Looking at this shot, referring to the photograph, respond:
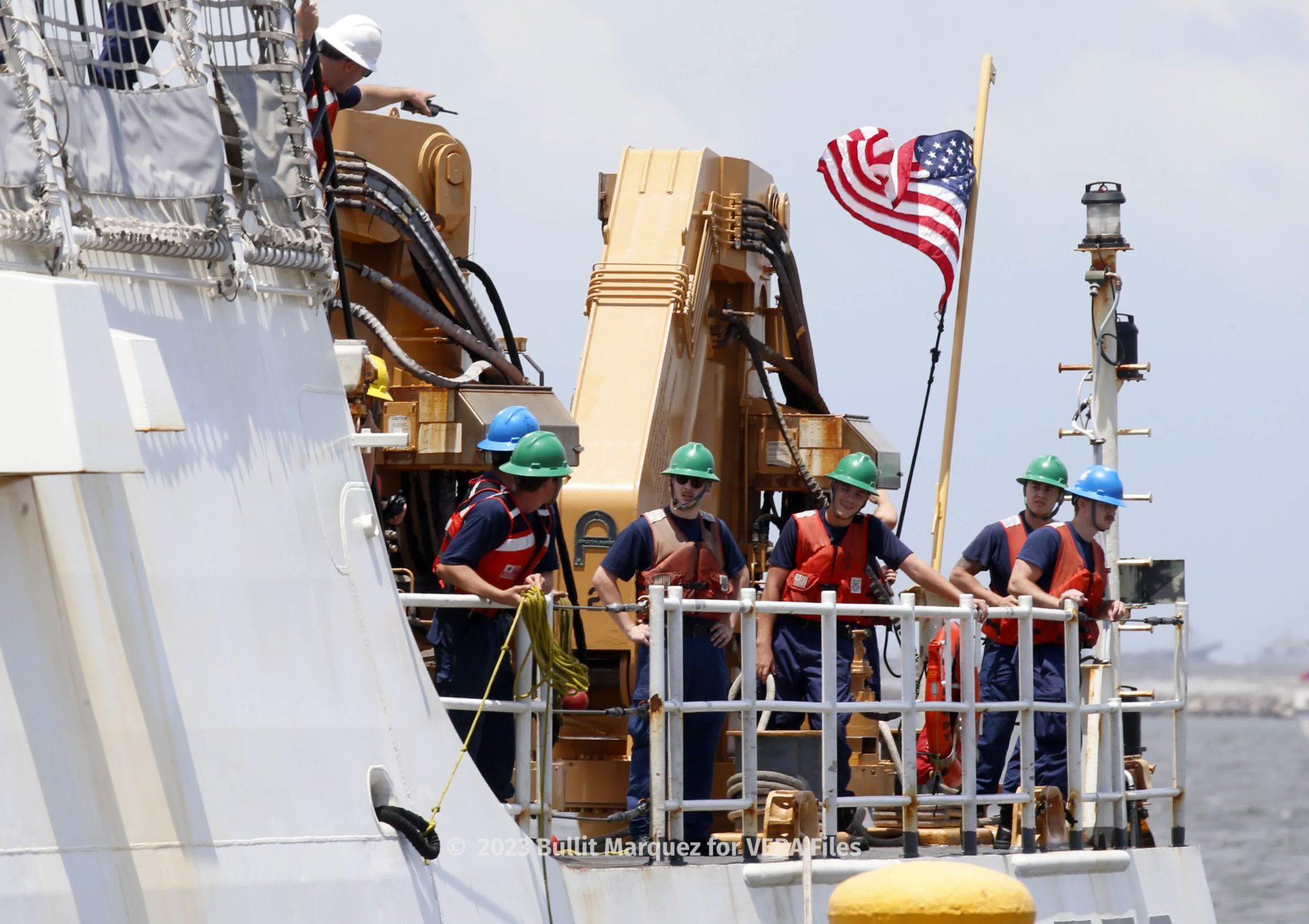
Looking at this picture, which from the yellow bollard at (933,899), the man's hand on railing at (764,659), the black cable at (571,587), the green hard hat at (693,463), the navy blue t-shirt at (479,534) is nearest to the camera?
the yellow bollard at (933,899)

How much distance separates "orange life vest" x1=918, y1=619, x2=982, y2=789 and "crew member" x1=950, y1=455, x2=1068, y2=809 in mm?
317

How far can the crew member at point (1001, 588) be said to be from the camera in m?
8.79

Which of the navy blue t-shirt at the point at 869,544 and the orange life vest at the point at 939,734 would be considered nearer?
the navy blue t-shirt at the point at 869,544

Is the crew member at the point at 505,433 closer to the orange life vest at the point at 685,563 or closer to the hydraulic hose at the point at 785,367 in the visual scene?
the orange life vest at the point at 685,563

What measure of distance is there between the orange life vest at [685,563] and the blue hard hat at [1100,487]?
6.72 ft

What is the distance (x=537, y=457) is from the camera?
670 cm

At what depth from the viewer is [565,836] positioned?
944cm

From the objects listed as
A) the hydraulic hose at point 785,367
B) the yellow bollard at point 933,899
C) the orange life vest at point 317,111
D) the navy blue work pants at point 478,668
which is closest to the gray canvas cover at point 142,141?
the orange life vest at point 317,111

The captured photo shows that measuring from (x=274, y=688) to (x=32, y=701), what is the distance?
851mm

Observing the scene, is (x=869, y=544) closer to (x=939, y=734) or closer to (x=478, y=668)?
(x=939, y=734)

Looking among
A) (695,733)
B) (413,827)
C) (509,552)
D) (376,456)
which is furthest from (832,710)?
(376,456)

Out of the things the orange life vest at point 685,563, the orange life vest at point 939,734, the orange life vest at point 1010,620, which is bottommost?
the orange life vest at point 939,734

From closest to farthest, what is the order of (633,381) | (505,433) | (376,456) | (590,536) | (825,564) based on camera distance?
(505,433) < (825,564) < (376,456) < (590,536) < (633,381)

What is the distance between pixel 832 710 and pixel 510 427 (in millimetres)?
1518
